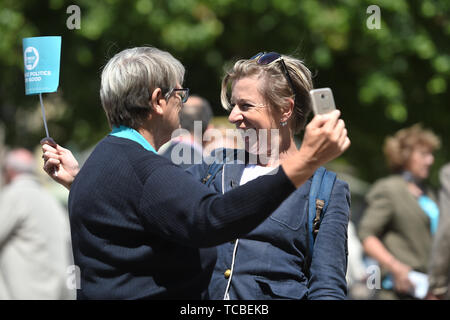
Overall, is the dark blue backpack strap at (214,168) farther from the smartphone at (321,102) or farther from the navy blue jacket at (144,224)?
the smartphone at (321,102)

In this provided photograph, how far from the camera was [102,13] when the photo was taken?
8.50 m

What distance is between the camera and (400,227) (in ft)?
17.7

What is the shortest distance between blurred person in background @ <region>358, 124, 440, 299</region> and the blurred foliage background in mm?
2988

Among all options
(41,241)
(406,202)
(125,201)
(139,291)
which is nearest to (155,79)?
(125,201)

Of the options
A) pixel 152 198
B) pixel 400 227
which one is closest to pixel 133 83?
pixel 152 198

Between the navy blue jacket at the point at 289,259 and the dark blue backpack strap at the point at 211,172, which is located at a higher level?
the dark blue backpack strap at the point at 211,172

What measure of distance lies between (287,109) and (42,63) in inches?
38.1

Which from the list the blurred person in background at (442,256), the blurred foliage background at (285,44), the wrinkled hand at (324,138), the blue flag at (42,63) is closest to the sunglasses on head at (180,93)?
the blue flag at (42,63)

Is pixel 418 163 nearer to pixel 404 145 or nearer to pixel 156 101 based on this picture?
pixel 404 145

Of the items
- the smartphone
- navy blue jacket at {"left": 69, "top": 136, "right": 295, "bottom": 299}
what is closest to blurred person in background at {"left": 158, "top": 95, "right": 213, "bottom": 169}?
navy blue jacket at {"left": 69, "top": 136, "right": 295, "bottom": 299}

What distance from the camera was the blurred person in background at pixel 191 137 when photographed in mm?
4465

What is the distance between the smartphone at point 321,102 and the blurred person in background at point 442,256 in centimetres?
262

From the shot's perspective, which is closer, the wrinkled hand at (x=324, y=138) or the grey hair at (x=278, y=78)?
the wrinkled hand at (x=324, y=138)
